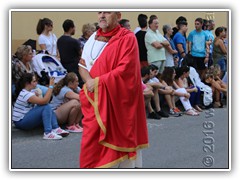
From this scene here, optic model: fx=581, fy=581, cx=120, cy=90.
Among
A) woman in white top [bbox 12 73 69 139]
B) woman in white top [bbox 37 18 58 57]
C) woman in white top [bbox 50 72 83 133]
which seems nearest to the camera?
woman in white top [bbox 12 73 69 139]

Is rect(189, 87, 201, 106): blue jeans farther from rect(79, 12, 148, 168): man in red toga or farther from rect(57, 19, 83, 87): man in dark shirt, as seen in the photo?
rect(79, 12, 148, 168): man in red toga

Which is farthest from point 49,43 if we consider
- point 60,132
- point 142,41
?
point 142,41

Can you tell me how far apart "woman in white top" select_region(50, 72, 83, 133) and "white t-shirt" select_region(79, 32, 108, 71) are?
97.1 inches

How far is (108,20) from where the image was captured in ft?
15.9

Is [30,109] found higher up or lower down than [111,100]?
lower down

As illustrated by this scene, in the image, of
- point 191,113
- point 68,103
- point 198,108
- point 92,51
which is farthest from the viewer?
point 198,108

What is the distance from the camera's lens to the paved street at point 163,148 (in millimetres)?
6395

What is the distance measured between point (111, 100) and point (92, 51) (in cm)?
47

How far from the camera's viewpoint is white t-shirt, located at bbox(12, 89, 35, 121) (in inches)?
276

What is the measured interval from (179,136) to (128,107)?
317 cm

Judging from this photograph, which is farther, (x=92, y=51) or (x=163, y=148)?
(x=163, y=148)

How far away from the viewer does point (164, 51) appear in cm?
968

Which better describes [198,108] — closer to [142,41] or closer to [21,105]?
[142,41]

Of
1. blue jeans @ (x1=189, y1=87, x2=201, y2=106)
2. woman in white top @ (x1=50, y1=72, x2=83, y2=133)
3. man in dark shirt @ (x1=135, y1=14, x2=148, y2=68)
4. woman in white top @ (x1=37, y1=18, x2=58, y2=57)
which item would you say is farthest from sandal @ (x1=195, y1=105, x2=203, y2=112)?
woman in white top @ (x1=37, y1=18, x2=58, y2=57)
